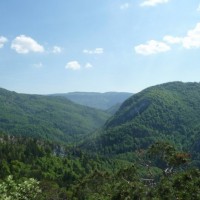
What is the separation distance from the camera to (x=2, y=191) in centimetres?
3541

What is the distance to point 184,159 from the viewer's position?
4909 cm

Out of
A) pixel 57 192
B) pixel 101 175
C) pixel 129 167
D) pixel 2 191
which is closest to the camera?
pixel 2 191

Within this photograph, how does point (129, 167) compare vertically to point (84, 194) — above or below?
above

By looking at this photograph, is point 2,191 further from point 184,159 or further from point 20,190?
point 184,159

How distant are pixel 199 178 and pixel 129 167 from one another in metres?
17.6

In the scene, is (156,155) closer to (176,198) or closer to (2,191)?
(176,198)

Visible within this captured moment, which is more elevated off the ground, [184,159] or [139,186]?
[184,159]

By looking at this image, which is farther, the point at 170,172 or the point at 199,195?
the point at 170,172

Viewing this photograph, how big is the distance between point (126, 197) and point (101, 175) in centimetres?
7247

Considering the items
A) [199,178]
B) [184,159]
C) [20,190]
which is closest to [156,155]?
[184,159]

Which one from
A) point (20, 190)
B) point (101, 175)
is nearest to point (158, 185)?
point (20, 190)

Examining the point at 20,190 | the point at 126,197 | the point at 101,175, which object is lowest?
the point at 101,175

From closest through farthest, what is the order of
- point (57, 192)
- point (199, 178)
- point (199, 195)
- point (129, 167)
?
point (199, 195) < point (199, 178) < point (129, 167) < point (57, 192)

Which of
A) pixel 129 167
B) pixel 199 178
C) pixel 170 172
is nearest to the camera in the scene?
pixel 199 178
